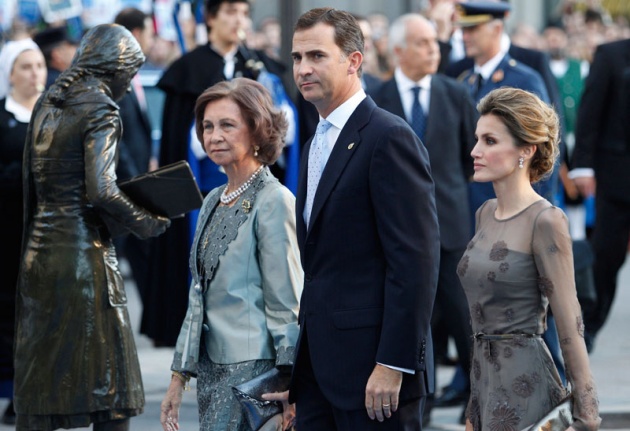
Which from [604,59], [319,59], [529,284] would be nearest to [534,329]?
[529,284]

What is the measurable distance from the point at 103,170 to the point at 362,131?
1699 millimetres

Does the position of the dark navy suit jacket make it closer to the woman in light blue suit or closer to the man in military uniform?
the woman in light blue suit

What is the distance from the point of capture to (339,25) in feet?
13.8

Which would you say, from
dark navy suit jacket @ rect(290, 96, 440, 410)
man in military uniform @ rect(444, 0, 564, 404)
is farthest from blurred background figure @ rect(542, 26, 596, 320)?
dark navy suit jacket @ rect(290, 96, 440, 410)

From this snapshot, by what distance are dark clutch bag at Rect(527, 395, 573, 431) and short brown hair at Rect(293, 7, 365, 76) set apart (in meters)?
1.26

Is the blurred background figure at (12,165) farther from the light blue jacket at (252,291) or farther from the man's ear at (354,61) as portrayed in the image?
the man's ear at (354,61)

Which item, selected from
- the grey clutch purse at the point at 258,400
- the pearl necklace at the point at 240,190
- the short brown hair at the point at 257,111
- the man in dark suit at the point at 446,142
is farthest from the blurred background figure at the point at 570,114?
the grey clutch purse at the point at 258,400

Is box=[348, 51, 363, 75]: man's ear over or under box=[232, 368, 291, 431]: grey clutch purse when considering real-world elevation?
over

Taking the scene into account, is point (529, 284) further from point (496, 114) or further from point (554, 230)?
point (496, 114)

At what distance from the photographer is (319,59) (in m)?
4.18

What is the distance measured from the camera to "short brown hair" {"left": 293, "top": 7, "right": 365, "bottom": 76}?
4199 millimetres

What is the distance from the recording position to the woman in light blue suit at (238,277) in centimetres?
464

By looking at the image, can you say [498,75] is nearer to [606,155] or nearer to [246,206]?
[606,155]
